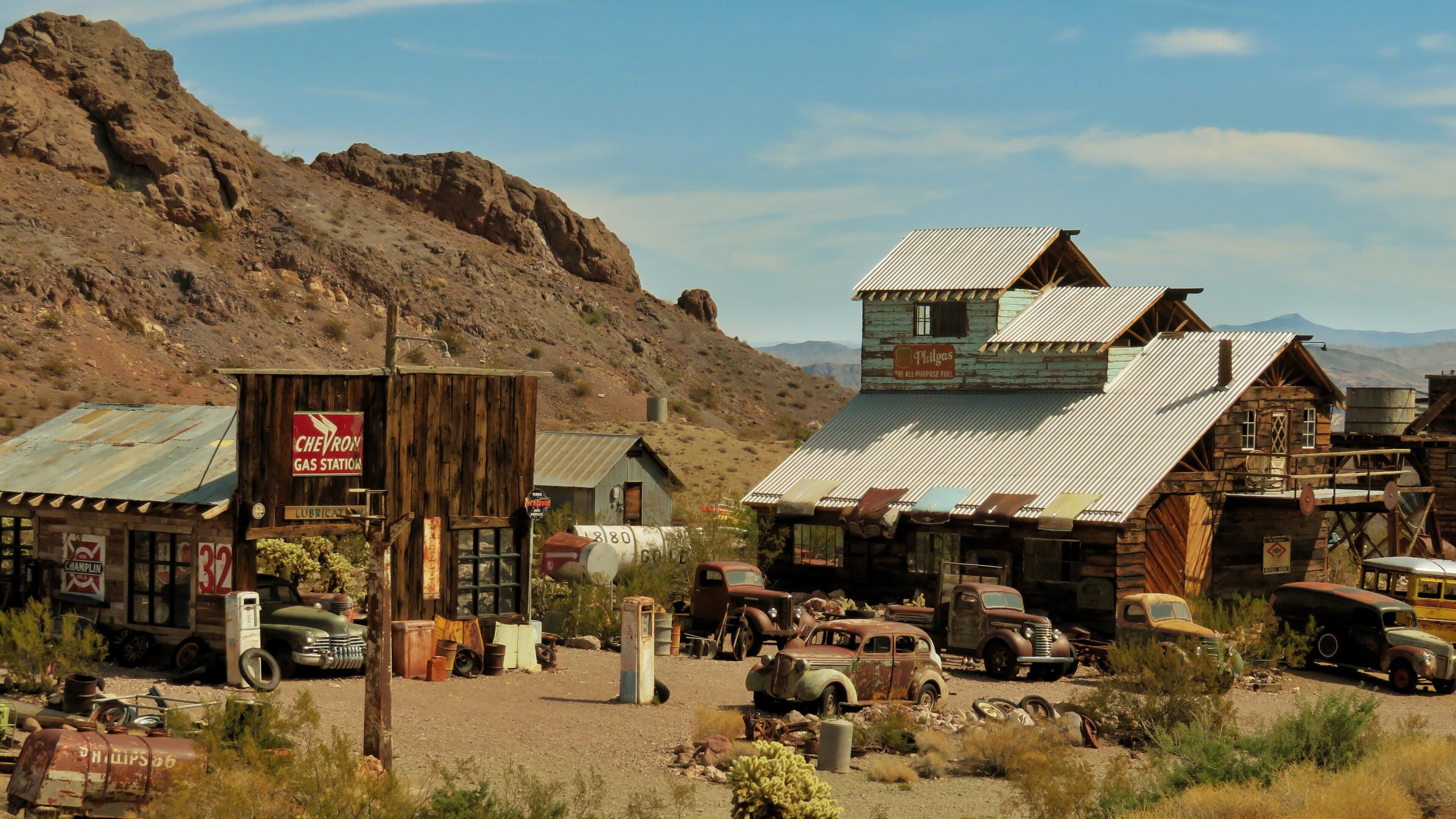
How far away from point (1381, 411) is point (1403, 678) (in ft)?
59.9

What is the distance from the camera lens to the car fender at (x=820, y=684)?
859 inches

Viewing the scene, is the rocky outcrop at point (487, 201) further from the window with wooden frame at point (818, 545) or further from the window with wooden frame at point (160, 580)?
the window with wooden frame at point (160, 580)

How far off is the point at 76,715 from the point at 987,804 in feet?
38.6

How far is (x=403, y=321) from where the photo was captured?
81.9m

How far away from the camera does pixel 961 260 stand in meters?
38.9

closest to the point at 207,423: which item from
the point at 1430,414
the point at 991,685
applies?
the point at 991,685

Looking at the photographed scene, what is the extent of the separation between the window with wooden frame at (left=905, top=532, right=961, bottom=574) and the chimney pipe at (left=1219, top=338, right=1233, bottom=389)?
715 centimetres

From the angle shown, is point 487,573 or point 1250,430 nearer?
point 487,573

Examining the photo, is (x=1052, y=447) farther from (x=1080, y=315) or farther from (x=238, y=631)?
(x=238, y=631)

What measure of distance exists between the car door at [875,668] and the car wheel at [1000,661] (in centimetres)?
430

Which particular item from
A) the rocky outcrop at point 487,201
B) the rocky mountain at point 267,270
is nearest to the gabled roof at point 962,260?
the rocky mountain at point 267,270

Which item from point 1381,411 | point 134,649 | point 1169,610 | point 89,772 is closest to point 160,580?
point 134,649

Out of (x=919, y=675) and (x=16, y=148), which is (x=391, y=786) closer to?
(x=919, y=675)

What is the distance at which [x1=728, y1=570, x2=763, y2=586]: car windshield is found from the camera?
30.3 meters
